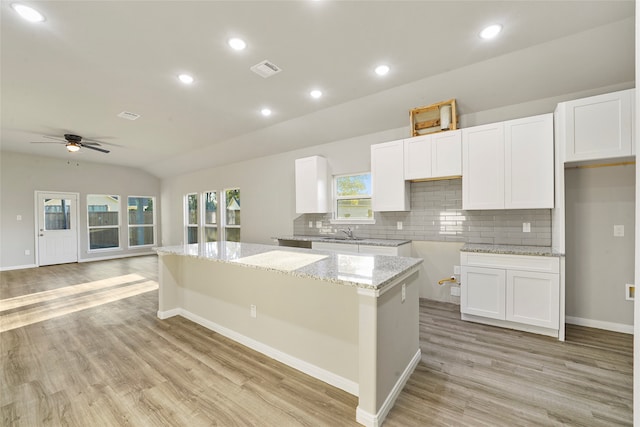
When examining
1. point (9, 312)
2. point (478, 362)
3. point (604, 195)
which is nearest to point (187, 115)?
point (9, 312)

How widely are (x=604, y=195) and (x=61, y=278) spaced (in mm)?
8861

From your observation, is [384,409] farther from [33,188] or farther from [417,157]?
[33,188]

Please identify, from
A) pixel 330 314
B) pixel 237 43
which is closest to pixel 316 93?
pixel 237 43

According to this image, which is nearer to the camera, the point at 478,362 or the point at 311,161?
the point at 478,362

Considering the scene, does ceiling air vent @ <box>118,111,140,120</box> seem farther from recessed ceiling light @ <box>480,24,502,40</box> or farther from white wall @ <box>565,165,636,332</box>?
white wall @ <box>565,165,636,332</box>

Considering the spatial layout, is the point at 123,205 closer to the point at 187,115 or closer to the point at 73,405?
the point at 187,115

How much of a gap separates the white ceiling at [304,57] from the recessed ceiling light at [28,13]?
0.05 metres

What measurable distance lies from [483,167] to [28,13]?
4.47 m

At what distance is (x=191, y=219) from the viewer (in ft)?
27.1

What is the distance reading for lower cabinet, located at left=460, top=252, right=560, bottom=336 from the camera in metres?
2.69

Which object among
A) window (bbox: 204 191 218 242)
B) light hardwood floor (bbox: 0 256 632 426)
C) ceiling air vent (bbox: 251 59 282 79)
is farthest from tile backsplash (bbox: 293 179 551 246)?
window (bbox: 204 191 218 242)

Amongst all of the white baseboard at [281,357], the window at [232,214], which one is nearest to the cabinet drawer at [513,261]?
the white baseboard at [281,357]

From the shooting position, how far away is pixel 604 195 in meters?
2.87

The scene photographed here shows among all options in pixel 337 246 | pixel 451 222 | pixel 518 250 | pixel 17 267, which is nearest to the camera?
pixel 518 250
